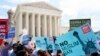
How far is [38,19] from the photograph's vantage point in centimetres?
10312

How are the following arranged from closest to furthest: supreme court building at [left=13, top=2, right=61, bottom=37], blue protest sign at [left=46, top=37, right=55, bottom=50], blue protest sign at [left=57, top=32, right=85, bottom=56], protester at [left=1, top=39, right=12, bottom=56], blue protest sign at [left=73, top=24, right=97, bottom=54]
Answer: blue protest sign at [left=73, top=24, right=97, bottom=54] → blue protest sign at [left=57, top=32, right=85, bottom=56] → protester at [left=1, top=39, right=12, bottom=56] → blue protest sign at [left=46, top=37, right=55, bottom=50] → supreme court building at [left=13, top=2, right=61, bottom=37]

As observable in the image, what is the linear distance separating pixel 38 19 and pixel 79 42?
93.0 m

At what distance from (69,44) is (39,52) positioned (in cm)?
97

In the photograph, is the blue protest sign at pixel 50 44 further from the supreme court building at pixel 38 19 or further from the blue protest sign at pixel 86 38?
the supreme court building at pixel 38 19

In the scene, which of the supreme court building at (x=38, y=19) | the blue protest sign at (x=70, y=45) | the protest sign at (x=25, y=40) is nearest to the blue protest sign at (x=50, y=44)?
the protest sign at (x=25, y=40)

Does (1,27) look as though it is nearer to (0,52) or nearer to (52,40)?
(52,40)

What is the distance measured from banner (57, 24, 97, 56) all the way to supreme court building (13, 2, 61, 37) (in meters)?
88.5

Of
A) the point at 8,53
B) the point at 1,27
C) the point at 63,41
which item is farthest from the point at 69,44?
the point at 1,27

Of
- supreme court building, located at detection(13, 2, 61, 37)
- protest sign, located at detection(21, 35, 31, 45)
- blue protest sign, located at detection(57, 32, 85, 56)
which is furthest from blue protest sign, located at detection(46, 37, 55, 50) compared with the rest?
supreme court building, located at detection(13, 2, 61, 37)

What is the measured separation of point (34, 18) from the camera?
338ft

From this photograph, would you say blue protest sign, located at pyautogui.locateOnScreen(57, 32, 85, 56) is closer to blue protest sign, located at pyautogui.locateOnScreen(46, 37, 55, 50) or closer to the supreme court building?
blue protest sign, located at pyautogui.locateOnScreen(46, 37, 55, 50)

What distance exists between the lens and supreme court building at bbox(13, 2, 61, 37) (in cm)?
10106

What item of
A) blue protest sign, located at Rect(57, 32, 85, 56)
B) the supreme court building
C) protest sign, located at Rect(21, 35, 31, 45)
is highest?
blue protest sign, located at Rect(57, 32, 85, 56)

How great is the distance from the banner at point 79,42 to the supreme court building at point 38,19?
88.5 metres
